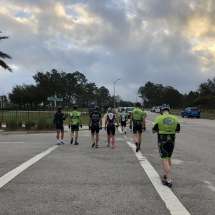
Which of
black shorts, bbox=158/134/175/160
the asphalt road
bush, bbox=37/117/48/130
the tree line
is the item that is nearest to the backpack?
the asphalt road

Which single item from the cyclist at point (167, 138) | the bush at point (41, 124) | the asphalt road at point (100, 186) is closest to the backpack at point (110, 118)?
the asphalt road at point (100, 186)

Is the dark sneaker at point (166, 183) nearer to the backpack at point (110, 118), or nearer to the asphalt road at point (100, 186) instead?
the asphalt road at point (100, 186)

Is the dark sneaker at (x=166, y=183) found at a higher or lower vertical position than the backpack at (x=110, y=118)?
lower

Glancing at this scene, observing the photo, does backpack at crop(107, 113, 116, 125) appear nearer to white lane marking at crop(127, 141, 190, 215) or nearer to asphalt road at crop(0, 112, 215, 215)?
asphalt road at crop(0, 112, 215, 215)

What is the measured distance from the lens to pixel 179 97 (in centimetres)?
10231

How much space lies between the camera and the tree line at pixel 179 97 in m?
53.3

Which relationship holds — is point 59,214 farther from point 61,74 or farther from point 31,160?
point 61,74

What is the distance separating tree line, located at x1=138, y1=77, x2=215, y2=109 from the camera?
5326cm

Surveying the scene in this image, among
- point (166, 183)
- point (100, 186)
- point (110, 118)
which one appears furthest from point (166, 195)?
point (110, 118)

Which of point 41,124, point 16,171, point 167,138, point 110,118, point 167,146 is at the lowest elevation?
point 16,171

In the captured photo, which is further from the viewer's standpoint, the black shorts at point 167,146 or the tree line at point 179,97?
the tree line at point 179,97

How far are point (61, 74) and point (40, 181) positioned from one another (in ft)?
334

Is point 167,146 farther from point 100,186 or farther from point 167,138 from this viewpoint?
point 100,186

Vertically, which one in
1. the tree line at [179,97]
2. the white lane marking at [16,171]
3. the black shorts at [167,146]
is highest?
the tree line at [179,97]
